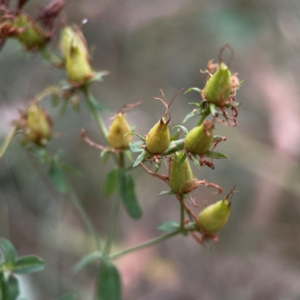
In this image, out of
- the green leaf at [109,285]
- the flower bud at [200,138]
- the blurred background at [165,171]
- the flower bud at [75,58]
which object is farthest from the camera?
the blurred background at [165,171]

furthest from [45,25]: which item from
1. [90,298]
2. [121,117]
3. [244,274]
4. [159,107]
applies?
[244,274]

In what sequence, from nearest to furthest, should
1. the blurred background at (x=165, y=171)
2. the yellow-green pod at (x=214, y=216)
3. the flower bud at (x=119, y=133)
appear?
the yellow-green pod at (x=214, y=216) < the flower bud at (x=119, y=133) < the blurred background at (x=165, y=171)

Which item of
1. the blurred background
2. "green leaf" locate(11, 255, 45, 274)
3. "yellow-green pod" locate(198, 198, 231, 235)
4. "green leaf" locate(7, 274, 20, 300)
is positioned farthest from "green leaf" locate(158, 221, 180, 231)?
the blurred background

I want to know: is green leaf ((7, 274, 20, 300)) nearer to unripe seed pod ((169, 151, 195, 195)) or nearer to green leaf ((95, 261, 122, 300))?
green leaf ((95, 261, 122, 300))

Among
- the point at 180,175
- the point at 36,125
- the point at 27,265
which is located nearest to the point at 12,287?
the point at 27,265

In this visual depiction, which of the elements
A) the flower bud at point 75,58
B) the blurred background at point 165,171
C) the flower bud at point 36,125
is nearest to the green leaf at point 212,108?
the flower bud at point 75,58

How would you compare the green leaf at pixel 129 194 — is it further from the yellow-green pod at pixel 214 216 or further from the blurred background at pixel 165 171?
the blurred background at pixel 165 171

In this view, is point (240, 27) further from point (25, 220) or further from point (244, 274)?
point (25, 220)
